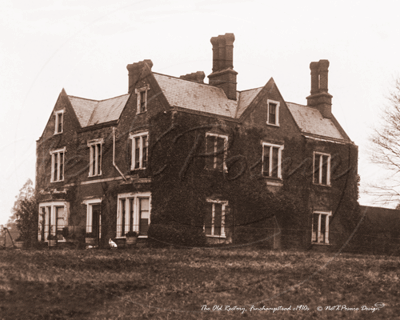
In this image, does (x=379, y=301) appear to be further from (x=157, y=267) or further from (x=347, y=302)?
(x=157, y=267)

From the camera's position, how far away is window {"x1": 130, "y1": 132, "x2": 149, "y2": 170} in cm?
3300

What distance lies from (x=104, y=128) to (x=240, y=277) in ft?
62.3

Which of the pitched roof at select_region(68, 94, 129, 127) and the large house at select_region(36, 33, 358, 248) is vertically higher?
the pitched roof at select_region(68, 94, 129, 127)

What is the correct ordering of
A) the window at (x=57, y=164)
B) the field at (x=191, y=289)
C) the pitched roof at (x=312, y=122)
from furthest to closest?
the pitched roof at (x=312, y=122), the window at (x=57, y=164), the field at (x=191, y=289)

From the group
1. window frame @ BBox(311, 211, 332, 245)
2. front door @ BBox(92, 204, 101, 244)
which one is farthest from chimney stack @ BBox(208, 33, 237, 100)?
front door @ BBox(92, 204, 101, 244)

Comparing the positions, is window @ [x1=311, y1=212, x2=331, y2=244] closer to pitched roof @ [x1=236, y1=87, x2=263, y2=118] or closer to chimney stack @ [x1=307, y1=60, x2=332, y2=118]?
chimney stack @ [x1=307, y1=60, x2=332, y2=118]

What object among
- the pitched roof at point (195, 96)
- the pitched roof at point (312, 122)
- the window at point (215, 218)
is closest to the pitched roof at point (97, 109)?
the pitched roof at point (195, 96)

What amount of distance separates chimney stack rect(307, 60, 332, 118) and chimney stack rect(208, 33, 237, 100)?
8.24m

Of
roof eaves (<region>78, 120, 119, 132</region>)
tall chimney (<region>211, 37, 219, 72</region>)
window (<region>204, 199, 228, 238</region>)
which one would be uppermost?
tall chimney (<region>211, 37, 219, 72</region>)

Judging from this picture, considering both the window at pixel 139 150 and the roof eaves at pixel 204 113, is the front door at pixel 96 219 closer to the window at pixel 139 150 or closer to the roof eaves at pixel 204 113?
the window at pixel 139 150

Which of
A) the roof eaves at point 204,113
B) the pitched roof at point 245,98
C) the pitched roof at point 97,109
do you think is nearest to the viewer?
the roof eaves at point 204,113

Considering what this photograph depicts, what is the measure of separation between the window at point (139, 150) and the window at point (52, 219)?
20.5 feet

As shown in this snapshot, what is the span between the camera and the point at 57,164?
39.0 meters

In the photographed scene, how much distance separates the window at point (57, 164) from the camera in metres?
38.6
